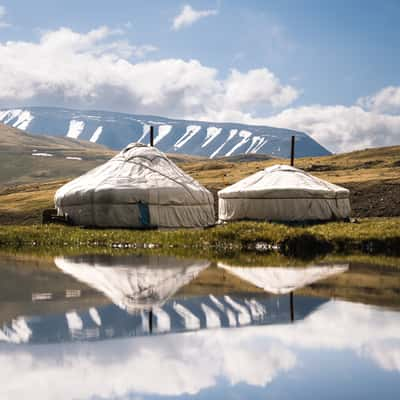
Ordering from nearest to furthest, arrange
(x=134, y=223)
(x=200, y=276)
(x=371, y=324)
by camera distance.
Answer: (x=371, y=324) < (x=200, y=276) < (x=134, y=223)

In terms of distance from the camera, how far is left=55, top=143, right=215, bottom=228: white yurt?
21656mm

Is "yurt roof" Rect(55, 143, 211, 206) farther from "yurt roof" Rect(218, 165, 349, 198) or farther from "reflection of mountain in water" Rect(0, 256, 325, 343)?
"reflection of mountain in water" Rect(0, 256, 325, 343)

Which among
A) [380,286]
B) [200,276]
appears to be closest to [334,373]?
[380,286]

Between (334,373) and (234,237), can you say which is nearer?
(334,373)

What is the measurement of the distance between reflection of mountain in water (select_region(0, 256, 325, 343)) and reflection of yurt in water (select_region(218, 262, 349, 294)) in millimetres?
882

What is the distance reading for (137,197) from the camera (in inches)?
850

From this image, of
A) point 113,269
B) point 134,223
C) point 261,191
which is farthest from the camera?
point 261,191

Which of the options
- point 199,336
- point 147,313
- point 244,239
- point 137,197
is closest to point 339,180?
point 137,197

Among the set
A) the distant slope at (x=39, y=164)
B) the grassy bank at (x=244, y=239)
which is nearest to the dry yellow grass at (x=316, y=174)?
the grassy bank at (x=244, y=239)

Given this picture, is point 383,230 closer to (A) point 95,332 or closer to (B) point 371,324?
(B) point 371,324

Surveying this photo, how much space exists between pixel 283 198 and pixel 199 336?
17476mm

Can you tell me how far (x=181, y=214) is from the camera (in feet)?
73.0

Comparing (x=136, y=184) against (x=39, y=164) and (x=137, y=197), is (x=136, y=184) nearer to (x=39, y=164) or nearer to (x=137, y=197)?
(x=137, y=197)

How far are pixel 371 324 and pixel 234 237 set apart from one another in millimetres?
10773
